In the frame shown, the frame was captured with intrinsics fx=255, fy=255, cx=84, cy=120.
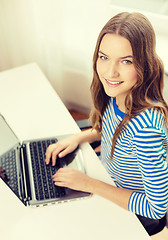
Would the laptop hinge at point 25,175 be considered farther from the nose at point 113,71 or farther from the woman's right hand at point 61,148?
the nose at point 113,71

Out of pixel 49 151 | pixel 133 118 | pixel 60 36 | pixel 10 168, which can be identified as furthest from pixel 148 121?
pixel 60 36

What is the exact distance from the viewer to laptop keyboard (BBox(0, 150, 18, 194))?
905 millimetres

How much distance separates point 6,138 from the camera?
100cm

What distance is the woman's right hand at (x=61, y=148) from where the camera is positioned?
39.4 inches

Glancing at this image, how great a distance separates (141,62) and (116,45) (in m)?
0.08

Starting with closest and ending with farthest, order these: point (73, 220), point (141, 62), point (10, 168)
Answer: point (141, 62) → point (73, 220) → point (10, 168)

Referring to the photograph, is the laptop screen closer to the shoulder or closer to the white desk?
the white desk

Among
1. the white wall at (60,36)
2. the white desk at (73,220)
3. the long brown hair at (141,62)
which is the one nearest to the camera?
the long brown hair at (141,62)

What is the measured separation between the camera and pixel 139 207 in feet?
2.78

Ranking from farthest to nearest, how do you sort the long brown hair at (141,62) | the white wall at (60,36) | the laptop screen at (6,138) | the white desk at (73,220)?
the white wall at (60,36), the laptop screen at (6,138), the white desk at (73,220), the long brown hair at (141,62)

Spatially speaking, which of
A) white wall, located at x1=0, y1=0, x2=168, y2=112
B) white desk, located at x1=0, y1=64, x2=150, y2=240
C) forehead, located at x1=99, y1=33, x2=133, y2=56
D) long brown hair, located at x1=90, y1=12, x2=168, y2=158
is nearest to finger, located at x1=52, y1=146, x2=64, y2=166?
white desk, located at x1=0, y1=64, x2=150, y2=240

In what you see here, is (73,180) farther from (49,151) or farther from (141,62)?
(141,62)

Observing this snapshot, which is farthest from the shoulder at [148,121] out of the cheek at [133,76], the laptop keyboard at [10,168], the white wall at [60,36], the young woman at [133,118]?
the white wall at [60,36]

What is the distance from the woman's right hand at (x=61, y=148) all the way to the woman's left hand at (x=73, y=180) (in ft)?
0.28
